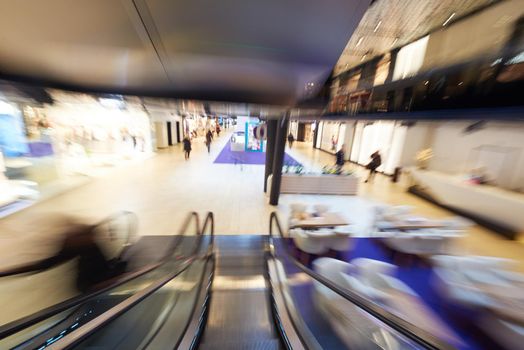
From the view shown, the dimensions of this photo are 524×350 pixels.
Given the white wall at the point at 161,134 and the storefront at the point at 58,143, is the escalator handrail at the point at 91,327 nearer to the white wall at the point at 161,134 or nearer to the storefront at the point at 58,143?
the storefront at the point at 58,143

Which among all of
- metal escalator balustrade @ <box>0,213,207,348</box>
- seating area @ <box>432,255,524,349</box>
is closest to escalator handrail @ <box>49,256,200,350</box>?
metal escalator balustrade @ <box>0,213,207,348</box>

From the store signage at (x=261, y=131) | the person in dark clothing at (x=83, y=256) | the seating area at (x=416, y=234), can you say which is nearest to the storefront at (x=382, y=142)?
the store signage at (x=261, y=131)

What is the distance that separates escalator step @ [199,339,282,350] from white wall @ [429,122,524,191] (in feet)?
20.8

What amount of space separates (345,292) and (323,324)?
1.93 meters

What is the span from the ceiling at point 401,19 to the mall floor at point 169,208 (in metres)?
4.45

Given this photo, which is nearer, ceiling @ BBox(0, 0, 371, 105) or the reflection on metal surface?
ceiling @ BBox(0, 0, 371, 105)

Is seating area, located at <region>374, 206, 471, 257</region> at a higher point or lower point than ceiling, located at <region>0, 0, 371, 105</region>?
lower

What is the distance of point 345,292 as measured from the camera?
1500 millimetres

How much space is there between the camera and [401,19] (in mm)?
2854

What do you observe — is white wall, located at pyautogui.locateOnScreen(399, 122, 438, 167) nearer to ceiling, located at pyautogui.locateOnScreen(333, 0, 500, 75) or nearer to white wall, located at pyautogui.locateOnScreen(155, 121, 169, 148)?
ceiling, located at pyautogui.locateOnScreen(333, 0, 500, 75)

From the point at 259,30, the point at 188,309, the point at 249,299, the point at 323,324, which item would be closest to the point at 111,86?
the point at 259,30

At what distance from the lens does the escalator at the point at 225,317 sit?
198 cm

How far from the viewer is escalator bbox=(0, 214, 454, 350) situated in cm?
198

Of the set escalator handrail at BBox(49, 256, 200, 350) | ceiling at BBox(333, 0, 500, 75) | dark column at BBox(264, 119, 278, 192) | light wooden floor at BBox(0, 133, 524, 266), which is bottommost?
light wooden floor at BBox(0, 133, 524, 266)
